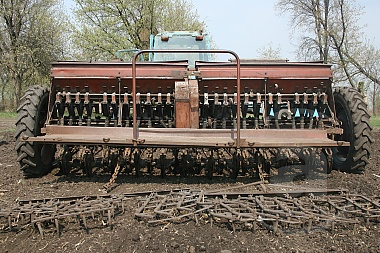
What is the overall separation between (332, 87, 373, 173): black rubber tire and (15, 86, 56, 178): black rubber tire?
4.37 m

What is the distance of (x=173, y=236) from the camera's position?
118 inches

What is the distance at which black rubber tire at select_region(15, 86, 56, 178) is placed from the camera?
4.99 meters

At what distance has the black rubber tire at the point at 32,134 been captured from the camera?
499 cm

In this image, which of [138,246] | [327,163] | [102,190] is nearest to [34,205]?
[102,190]

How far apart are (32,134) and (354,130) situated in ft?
14.6

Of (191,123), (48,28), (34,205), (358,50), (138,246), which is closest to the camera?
(138,246)

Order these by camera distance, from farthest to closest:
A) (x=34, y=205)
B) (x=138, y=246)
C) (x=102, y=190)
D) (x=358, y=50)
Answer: (x=358, y=50)
(x=102, y=190)
(x=34, y=205)
(x=138, y=246)

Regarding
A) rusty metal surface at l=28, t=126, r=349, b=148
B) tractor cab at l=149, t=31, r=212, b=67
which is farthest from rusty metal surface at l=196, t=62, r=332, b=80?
tractor cab at l=149, t=31, r=212, b=67

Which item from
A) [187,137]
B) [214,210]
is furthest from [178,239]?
[187,137]

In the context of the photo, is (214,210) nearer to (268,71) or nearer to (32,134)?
(268,71)

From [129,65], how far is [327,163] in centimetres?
316

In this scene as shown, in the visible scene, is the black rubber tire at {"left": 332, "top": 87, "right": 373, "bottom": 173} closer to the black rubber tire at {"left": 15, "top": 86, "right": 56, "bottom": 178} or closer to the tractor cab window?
the tractor cab window

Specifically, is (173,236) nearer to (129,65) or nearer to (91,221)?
(91,221)

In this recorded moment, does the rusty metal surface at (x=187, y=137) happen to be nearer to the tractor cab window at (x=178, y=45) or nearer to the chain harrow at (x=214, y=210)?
the chain harrow at (x=214, y=210)
